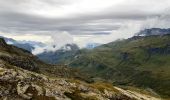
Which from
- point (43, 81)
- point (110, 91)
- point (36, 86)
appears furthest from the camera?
point (110, 91)

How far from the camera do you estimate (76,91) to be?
449ft

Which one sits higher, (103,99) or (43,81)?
(43,81)

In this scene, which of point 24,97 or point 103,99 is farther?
point 103,99

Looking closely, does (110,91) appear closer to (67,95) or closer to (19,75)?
(67,95)

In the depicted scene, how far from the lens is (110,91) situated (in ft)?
507

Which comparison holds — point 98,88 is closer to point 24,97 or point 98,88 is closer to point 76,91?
point 76,91

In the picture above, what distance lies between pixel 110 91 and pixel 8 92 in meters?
57.4

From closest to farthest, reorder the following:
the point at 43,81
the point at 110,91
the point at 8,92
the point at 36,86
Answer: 1. the point at 8,92
2. the point at 36,86
3. the point at 43,81
4. the point at 110,91

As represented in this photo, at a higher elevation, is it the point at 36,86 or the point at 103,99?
the point at 36,86

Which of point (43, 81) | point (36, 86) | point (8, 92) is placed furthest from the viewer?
point (43, 81)

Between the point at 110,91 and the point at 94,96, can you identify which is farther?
the point at 110,91

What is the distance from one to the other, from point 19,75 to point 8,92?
15.1 metres

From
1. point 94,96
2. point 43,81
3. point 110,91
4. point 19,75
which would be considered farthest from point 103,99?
point 19,75

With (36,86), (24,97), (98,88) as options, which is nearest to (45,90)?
(36,86)
